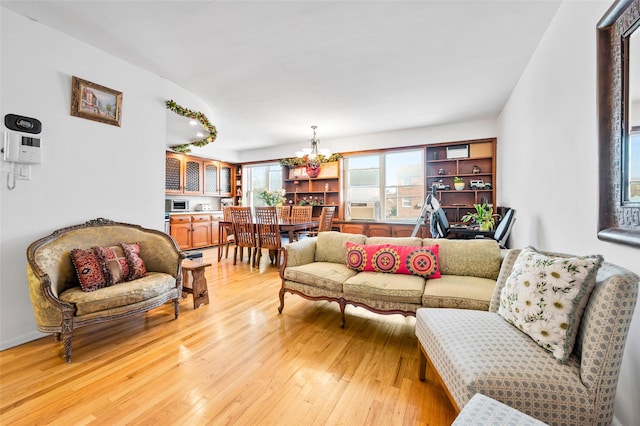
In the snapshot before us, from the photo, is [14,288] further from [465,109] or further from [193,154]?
[465,109]

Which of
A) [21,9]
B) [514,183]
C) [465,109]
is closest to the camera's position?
[21,9]

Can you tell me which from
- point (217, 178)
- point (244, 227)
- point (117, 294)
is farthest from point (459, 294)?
point (217, 178)

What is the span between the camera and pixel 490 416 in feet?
2.85

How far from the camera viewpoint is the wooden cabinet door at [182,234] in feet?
19.7

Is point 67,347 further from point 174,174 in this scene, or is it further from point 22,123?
point 174,174

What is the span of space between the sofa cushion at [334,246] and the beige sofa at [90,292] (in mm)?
1424

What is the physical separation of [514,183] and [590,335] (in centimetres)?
311

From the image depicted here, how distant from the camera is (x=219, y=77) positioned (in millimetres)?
3273

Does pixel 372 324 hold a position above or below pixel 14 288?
below

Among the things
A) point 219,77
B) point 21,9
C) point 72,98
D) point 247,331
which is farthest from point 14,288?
point 219,77

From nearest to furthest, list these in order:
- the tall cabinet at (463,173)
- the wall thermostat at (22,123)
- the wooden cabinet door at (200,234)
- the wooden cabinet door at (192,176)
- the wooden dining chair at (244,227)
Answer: the wall thermostat at (22,123), the wooden dining chair at (244,227), the tall cabinet at (463,173), the wooden cabinet door at (200,234), the wooden cabinet door at (192,176)

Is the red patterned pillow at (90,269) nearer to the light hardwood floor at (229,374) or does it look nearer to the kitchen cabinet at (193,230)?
the light hardwood floor at (229,374)

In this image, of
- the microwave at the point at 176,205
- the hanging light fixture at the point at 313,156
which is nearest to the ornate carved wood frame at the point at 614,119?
the hanging light fixture at the point at 313,156

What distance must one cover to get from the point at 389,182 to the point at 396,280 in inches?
157
